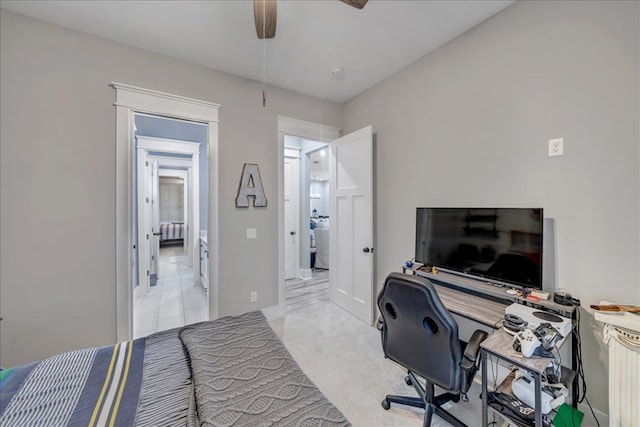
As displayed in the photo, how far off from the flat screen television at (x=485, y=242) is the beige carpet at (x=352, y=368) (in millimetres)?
953

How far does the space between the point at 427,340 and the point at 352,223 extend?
6.18 ft

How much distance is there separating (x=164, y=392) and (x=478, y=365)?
61.7 inches

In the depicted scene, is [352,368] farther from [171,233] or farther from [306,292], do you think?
[171,233]

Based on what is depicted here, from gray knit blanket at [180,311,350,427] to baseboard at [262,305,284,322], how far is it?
1619mm

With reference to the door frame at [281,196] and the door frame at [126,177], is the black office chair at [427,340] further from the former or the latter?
the door frame at [126,177]

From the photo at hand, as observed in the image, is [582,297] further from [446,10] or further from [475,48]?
[446,10]

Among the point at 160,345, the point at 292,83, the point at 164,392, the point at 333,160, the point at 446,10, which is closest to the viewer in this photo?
the point at 164,392

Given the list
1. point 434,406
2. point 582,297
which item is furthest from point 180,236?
point 582,297

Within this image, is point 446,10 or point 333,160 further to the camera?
point 333,160

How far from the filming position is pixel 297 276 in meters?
4.84

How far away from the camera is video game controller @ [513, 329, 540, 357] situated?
3.75 ft

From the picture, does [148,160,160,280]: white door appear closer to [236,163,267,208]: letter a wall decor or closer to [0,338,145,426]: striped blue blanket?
[236,163,267,208]: letter a wall decor

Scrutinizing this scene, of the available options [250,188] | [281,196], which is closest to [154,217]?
[250,188]

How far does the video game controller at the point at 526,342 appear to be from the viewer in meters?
1.14
